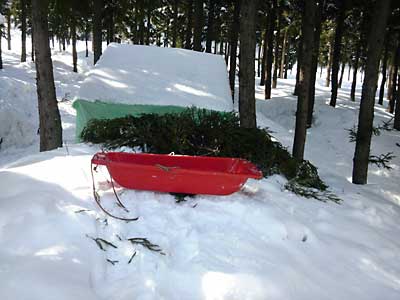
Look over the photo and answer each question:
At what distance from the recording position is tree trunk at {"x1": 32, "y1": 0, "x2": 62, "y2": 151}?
8.11 metres

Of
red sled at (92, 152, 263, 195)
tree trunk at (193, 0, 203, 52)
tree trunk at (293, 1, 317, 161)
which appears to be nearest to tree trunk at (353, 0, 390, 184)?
tree trunk at (293, 1, 317, 161)

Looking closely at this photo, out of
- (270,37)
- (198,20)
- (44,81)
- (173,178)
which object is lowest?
(173,178)

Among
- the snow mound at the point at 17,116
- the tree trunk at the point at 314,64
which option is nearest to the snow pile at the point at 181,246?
the snow mound at the point at 17,116

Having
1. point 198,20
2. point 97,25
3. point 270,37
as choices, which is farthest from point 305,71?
point 97,25

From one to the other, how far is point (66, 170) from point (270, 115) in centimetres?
1499

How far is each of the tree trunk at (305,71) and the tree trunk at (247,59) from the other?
5.13 feet

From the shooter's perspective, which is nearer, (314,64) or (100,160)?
(100,160)

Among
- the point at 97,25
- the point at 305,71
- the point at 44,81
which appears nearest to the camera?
the point at 44,81

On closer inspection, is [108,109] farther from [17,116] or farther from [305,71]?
[17,116]

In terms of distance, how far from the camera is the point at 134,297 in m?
2.67

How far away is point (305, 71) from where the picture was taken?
9.29 m

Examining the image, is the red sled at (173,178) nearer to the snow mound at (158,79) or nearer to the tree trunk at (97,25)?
the snow mound at (158,79)

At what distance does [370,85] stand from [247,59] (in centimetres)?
298

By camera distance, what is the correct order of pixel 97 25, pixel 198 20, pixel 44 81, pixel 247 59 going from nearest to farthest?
pixel 247 59
pixel 44 81
pixel 97 25
pixel 198 20
